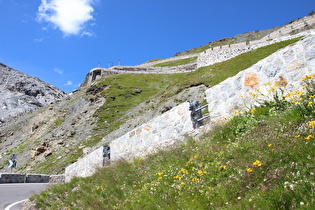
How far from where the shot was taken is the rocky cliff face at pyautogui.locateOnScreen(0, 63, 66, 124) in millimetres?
92438

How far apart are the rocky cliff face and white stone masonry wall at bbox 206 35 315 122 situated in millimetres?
95166

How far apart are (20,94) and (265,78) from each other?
386 feet

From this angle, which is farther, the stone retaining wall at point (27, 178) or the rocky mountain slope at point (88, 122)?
the rocky mountain slope at point (88, 122)

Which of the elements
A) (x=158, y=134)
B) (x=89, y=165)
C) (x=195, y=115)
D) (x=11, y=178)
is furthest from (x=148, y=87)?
(x=195, y=115)

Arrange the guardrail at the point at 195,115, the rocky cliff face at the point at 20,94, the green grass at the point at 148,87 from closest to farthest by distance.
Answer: the guardrail at the point at 195,115
the green grass at the point at 148,87
the rocky cliff face at the point at 20,94

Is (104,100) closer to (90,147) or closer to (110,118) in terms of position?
(110,118)

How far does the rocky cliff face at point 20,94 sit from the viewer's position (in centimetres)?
9244

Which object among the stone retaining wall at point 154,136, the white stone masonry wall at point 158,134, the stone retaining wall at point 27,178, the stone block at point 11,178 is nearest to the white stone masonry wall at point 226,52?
the stone retaining wall at point 27,178

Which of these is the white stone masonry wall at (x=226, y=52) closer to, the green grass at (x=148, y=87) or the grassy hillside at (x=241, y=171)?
the green grass at (x=148, y=87)

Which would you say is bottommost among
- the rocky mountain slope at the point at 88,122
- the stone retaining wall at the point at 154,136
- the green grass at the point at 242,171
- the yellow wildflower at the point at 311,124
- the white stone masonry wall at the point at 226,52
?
the green grass at the point at 242,171

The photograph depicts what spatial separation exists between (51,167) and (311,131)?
26104 mm

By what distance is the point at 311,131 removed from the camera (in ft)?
11.7

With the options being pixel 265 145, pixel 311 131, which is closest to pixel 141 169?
pixel 265 145

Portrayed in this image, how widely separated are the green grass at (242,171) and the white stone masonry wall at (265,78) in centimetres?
59
